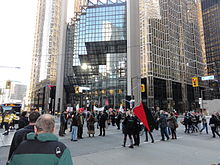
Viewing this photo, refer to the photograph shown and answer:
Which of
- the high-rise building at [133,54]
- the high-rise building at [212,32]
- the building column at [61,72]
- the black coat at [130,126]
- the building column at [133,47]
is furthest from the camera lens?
the high-rise building at [212,32]

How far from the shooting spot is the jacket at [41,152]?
1682 mm

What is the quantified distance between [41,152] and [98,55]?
54.9 metres

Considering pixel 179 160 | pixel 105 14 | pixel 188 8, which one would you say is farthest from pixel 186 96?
pixel 179 160

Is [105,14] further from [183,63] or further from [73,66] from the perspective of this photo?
[183,63]

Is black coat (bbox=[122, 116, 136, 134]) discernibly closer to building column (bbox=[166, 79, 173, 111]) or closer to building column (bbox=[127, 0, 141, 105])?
building column (bbox=[127, 0, 141, 105])

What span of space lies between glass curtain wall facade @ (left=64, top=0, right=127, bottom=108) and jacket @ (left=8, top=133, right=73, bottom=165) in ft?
157

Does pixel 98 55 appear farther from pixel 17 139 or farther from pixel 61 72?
pixel 17 139

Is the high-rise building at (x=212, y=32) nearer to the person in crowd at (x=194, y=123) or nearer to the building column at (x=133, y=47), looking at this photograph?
the building column at (x=133, y=47)

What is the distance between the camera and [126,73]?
49906 millimetres

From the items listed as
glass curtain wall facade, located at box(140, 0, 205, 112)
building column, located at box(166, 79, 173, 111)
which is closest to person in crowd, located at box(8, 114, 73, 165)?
glass curtain wall facade, located at box(140, 0, 205, 112)

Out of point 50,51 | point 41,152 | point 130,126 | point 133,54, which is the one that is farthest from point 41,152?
point 50,51

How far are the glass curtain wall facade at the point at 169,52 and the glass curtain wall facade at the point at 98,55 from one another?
769 cm

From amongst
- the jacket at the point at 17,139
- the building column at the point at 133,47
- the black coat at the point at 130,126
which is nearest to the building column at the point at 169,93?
the building column at the point at 133,47

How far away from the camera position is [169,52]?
172ft
